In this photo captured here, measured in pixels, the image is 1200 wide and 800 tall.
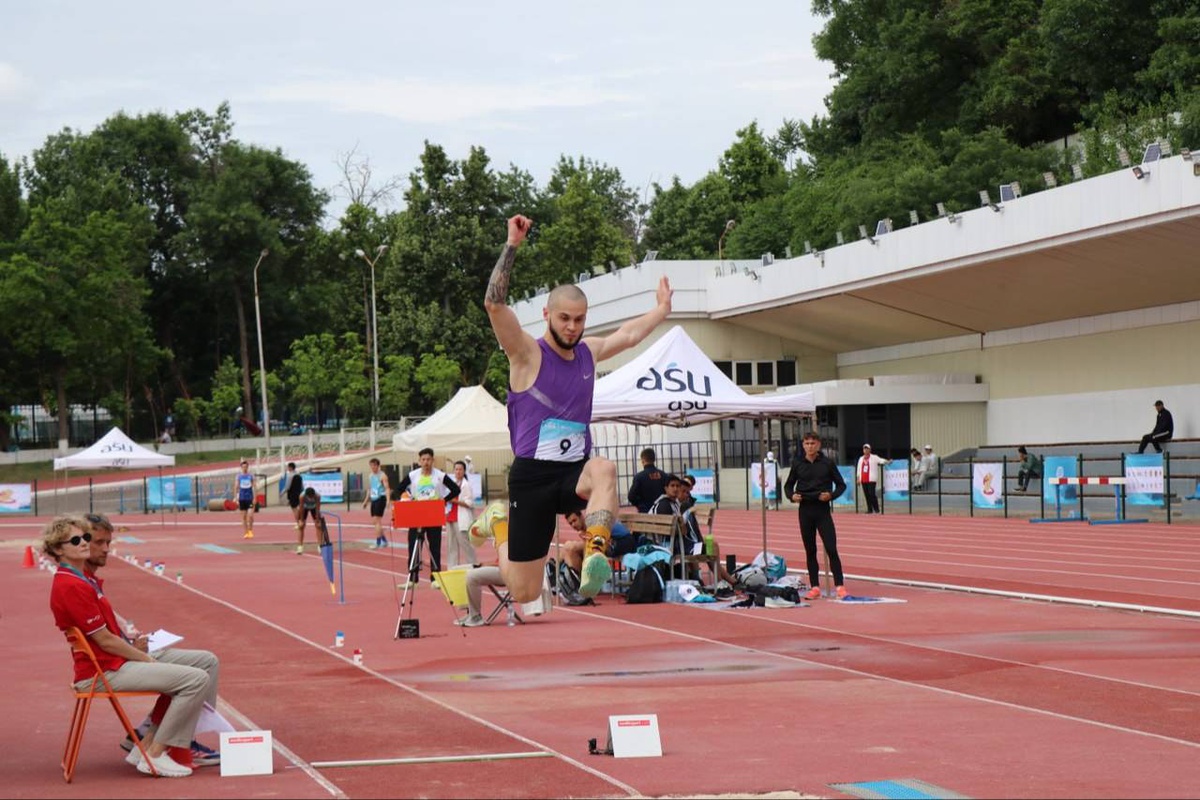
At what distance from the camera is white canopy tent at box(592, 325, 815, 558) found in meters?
19.2

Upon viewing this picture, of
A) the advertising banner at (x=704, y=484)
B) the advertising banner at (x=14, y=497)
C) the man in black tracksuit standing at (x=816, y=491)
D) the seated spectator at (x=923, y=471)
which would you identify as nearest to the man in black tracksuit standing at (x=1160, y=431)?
the seated spectator at (x=923, y=471)

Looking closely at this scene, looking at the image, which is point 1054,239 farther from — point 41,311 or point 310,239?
point 310,239

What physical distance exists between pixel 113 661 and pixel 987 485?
28563 millimetres

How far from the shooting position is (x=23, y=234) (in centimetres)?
7481

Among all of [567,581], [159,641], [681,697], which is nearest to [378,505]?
[567,581]

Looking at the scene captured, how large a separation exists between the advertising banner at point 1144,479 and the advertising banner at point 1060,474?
173 cm

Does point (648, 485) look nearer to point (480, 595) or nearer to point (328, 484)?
point (480, 595)

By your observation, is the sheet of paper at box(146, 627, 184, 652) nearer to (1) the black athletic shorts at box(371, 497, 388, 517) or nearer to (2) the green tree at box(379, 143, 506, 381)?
(1) the black athletic shorts at box(371, 497, 388, 517)

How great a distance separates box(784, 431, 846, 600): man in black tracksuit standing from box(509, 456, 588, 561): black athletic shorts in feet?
32.2

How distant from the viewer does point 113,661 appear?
28.3 ft

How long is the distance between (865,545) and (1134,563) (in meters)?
6.53

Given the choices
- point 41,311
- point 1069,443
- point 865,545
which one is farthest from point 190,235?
point 865,545

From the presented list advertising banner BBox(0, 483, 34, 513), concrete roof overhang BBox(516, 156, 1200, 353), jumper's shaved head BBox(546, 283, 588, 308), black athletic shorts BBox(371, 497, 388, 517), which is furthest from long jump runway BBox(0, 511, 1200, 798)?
advertising banner BBox(0, 483, 34, 513)

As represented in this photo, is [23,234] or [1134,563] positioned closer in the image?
[1134,563]
